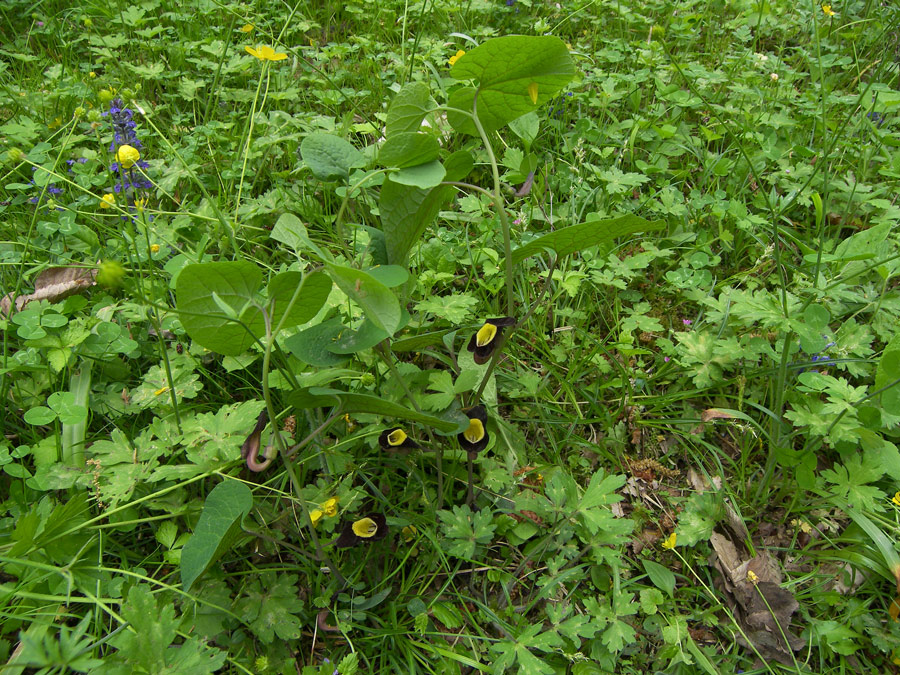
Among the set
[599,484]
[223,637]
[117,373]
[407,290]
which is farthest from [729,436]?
[117,373]

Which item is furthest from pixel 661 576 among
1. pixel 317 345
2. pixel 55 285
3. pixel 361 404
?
pixel 55 285

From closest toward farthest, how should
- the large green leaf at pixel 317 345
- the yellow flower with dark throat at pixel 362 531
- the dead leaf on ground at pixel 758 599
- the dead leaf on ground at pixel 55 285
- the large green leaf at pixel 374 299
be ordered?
the large green leaf at pixel 374 299
the large green leaf at pixel 317 345
the yellow flower with dark throat at pixel 362 531
the dead leaf on ground at pixel 758 599
the dead leaf on ground at pixel 55 285

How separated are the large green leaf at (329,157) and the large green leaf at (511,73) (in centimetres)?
26

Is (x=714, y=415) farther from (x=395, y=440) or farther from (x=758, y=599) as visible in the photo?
(x=395, y=440)

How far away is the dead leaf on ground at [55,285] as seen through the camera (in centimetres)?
205

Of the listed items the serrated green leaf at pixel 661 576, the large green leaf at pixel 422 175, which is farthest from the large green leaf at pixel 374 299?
the serrated green leaf at pixel 661 576

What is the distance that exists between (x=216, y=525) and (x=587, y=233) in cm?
95

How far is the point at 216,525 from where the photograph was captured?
3.87ft

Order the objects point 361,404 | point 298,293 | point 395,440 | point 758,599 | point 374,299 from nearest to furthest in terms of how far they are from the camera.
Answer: point 374,299 < point 298,293 < point 361,404 < point 395,440 < point 758,599

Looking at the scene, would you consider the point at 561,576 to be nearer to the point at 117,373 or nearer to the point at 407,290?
the point at 407,290

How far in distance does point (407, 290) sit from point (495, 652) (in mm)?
916

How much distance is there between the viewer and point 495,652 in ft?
4.50

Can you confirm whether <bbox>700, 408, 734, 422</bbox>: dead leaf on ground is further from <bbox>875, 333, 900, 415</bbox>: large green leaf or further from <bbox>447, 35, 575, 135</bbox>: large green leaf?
<bbox>447, 35, 575, 135</bbox>: large green leaf

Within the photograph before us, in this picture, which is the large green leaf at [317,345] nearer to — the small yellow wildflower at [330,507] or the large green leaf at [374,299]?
the large green leaf at [374,299]
